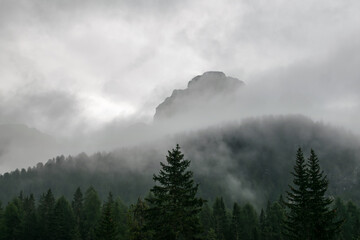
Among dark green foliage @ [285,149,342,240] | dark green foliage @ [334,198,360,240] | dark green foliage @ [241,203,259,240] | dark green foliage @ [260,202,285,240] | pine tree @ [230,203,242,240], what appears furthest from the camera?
dark green foliage @ [334,198,360,240]

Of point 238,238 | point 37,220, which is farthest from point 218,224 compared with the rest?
point 37,220

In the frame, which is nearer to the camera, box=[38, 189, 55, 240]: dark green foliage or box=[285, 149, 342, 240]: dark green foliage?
box=[285, 149, 342, 240]: dark green foliage

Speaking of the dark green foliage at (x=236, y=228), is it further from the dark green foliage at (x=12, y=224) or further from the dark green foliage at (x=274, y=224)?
the dark green foliage at (x=12, y=224)

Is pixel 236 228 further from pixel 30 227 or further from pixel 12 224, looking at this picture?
pixel 12 224

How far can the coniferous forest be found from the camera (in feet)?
A: 107

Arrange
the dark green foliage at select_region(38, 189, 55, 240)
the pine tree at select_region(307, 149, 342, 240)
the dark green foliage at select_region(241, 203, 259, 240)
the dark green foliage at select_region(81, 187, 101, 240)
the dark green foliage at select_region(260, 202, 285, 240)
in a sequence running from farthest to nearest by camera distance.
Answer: the dark green foliage at select_region(241, 203, 259, 240), the dark green foliage at select_region(81, 187, 101, 240), the dark green foliage at select_region(260, 202, 285, 240), the dark green foliage at select_region(38, 189, 55, 240), the pine tree at select_region(307, 149, 342, 240)

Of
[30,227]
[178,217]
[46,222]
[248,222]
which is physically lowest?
[178,217]

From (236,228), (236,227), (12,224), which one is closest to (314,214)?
(236,228)

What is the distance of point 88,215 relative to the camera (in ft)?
301

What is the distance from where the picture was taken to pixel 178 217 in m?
31.9

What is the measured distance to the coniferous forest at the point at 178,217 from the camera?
32.5m

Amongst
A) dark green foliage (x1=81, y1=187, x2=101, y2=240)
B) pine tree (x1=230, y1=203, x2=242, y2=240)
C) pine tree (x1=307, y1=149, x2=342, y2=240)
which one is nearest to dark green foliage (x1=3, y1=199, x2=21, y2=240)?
dark green foliage (x1=81, y1=187, x2=101, y2=240)

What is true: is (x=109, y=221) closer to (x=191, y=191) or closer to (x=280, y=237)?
(x=191, y=191)

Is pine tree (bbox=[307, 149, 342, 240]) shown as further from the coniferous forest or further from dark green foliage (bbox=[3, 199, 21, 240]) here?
dark green foliage (bbox=[3, 199, 21, 240])
